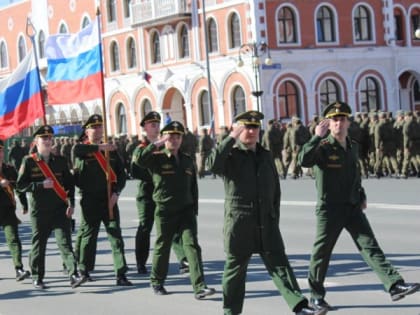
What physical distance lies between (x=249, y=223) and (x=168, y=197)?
2210 mm

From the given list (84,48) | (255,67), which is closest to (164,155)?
(84,48)

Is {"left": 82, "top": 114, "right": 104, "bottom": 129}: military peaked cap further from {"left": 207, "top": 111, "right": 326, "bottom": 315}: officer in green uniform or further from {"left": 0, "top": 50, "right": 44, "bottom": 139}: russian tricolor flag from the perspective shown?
{"left": 207, "top": 111, "right": 326, "bottom": 315}: officer in green uniform

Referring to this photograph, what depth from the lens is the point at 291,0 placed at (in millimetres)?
45594

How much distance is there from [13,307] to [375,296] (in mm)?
3809

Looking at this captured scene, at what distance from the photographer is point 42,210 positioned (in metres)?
11.7

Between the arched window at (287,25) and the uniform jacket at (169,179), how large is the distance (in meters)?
35.7

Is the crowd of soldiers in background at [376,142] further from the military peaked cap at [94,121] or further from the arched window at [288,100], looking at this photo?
the arched window at [288,100]

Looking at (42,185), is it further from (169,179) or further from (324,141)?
(324,141)

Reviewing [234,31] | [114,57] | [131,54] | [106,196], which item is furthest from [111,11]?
[106,196]

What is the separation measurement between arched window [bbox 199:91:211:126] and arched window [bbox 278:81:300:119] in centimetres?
452

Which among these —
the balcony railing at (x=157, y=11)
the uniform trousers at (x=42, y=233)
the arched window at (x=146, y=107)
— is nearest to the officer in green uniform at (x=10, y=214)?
the uniform trousers at (x=42, y=233)

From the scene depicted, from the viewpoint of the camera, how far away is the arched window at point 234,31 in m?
46.2

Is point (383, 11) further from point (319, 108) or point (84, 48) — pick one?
point (84, 48)

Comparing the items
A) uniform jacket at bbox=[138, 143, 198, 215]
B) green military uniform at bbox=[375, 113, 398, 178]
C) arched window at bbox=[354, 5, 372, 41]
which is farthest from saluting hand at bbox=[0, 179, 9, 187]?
arched window at bbox=[354, 5, 372, 41]
